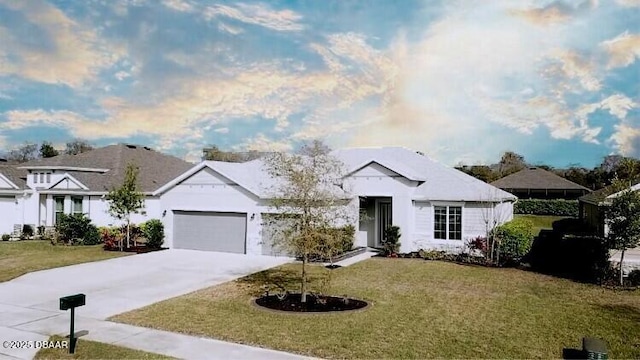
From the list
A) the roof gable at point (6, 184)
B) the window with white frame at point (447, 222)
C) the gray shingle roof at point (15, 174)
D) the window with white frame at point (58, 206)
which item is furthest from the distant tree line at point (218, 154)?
the window with white frame at point (447, 222)

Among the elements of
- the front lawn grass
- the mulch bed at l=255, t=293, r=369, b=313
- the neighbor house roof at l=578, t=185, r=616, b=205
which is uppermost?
the neighbor house roof at l=578, t=185, r=616, b=205

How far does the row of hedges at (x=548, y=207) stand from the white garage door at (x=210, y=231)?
3090cm

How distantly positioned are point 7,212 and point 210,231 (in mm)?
15521

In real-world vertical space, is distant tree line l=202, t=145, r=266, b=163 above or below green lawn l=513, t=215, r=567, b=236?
above

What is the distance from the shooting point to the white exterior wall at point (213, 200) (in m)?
21.8

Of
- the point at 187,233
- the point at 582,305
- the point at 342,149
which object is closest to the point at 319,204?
the point at 582,305

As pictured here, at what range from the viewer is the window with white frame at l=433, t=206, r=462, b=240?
21672mm

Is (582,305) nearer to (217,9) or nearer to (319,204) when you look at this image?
(319,204)

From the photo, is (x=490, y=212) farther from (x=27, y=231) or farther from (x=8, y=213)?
(x=8, y=213)

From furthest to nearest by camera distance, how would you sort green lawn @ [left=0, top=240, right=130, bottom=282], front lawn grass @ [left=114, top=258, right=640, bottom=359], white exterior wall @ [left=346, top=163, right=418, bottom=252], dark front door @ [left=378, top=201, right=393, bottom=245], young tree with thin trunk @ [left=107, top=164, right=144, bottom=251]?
dark front door @ [left=378, top=201, right=393, bottom=245], young tree with thin trunk @ [left=107, top=164, right=144, bottom=251], white exterior wall @ [left=346, top=163, right=418, bottom=252], green lawn @ [left=0, top=240, right=130, bottom=282], front lawn grass @ [left=114, top=258, right=640, bottom=359]

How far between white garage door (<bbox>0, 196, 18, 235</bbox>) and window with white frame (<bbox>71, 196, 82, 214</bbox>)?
179 inches

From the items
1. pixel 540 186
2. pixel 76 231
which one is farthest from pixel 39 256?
pixel 540 186

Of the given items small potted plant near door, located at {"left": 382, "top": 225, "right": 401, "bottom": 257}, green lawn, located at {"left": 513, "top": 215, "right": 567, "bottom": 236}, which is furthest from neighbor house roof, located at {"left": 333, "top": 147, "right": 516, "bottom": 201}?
green lawn, located at {"left": 513, "top": 215, "right": 567, "bottom": 236}

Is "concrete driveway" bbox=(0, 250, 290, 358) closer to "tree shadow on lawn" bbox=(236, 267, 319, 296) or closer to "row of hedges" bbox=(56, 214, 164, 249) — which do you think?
"tree shadow on lawn" bbox=(236, 267, 319, 296)
